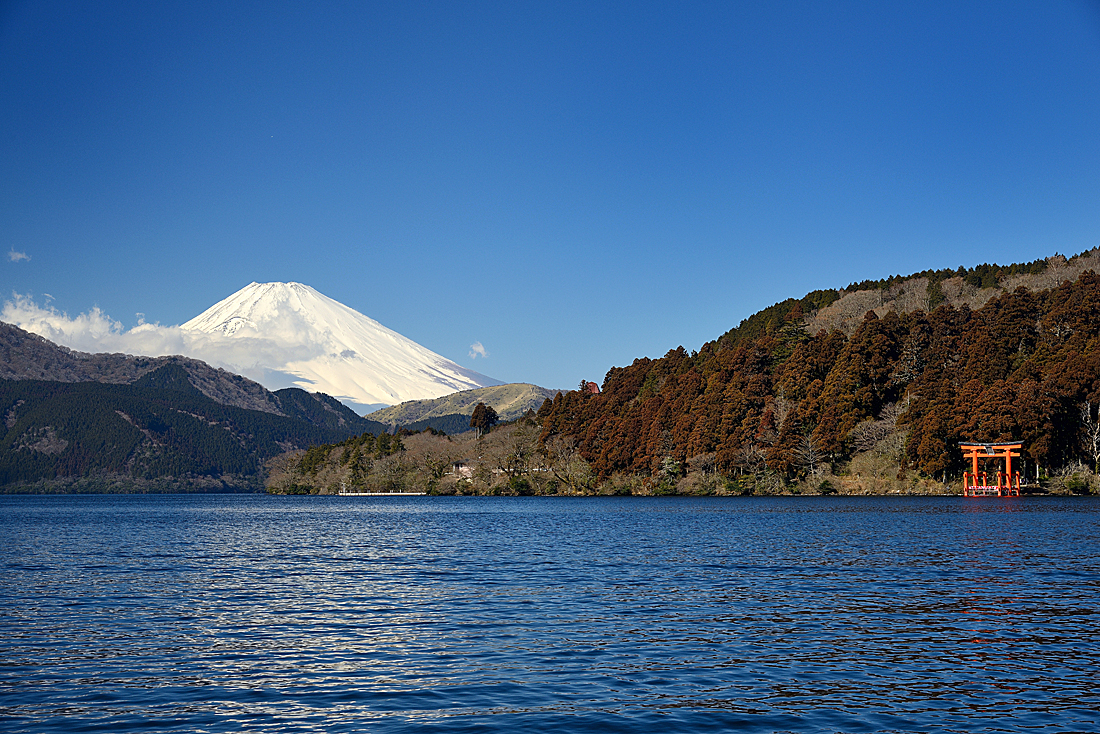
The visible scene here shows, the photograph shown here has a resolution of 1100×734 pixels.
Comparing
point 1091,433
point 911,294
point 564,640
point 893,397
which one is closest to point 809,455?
point 893,397

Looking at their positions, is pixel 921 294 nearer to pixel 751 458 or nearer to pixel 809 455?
pixel 751 458

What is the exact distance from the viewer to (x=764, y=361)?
116938 mm

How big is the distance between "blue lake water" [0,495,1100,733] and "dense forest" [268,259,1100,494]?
54213 millimetres

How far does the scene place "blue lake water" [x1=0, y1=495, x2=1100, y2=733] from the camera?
42.3 ft

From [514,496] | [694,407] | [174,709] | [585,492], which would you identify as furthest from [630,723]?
[514,496]

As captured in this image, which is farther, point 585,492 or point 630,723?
point 585,492

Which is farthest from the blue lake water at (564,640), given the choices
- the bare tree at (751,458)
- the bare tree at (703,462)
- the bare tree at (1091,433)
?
the bare tree at (703,462)

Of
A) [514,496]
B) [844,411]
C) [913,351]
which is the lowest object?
[514,496]

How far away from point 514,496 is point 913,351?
67.5m

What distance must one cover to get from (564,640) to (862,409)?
8745 centimetres

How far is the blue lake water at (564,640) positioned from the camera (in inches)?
508

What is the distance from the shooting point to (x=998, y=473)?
279 ft

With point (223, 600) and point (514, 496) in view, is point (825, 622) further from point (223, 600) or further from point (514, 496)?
point (514, 496)

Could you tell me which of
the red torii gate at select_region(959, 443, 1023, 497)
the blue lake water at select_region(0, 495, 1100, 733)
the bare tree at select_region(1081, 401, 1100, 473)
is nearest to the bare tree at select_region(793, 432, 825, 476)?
the red torii gate at select_region(959, 443, 1023, 497)
